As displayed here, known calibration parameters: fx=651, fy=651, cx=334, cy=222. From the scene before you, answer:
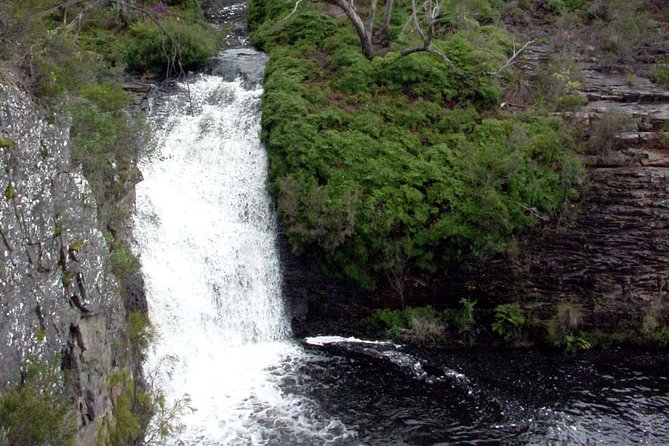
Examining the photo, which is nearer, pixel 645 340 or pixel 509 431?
pixel 509 431

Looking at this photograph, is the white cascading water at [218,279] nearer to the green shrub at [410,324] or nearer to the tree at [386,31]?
the green shrub at [410,324]

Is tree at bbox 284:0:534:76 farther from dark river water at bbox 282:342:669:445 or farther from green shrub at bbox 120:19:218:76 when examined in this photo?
dark river water at bbox 282:342:669:445

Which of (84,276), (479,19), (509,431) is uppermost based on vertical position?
(479,19)

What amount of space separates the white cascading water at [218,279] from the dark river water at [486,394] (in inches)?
25.9

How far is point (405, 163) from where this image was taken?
48.2ft

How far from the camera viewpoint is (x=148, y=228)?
13453 mm

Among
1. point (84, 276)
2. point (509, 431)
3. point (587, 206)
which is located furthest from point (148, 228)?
point (587, 206)

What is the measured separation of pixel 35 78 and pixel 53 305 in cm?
300

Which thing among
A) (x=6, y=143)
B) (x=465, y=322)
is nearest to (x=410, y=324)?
(x=465, y=322)

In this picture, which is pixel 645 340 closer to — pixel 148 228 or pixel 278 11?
pixel 148 228

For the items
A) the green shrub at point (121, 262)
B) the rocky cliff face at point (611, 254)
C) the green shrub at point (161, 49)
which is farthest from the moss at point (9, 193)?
the green shrub at point (161, 49)

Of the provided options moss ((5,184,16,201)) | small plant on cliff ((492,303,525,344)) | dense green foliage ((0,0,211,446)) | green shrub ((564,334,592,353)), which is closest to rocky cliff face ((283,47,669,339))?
small plant on cliff ((492,303,525,344))

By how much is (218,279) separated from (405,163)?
16.0ft

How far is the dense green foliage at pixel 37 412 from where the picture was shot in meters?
6.18
